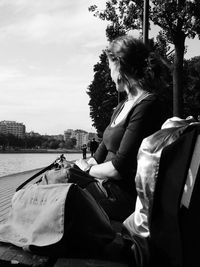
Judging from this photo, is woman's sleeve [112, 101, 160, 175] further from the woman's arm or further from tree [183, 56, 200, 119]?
tree [183, 56, 200, 119]

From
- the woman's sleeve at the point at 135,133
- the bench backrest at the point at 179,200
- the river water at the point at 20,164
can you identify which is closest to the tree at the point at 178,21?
the river water at the point at 20,164

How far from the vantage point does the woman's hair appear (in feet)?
9.23

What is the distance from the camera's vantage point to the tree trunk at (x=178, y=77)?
1478 centimetres

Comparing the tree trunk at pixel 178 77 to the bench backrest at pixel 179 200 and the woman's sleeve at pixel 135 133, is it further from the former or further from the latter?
the bench backrest at pixel 179 200

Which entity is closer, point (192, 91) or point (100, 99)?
point (192, 91)

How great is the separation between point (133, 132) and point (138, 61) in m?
0.52

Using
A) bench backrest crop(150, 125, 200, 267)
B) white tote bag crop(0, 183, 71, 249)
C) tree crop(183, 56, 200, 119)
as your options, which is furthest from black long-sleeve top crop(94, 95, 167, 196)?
tree crop(183, 56, 200, 119)

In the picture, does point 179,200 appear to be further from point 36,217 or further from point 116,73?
point 116,73

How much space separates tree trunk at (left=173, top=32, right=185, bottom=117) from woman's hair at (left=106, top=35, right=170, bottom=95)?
469 inches

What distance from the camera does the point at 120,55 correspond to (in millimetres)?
2844

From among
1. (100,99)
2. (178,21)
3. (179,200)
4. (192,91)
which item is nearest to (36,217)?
(179,200)

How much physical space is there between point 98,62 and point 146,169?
47226 mm

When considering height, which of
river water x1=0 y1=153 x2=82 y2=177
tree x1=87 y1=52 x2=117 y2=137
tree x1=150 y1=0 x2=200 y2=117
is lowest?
river water x1=0 y1=153 x2=82 y2=177

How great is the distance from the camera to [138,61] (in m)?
2.84
